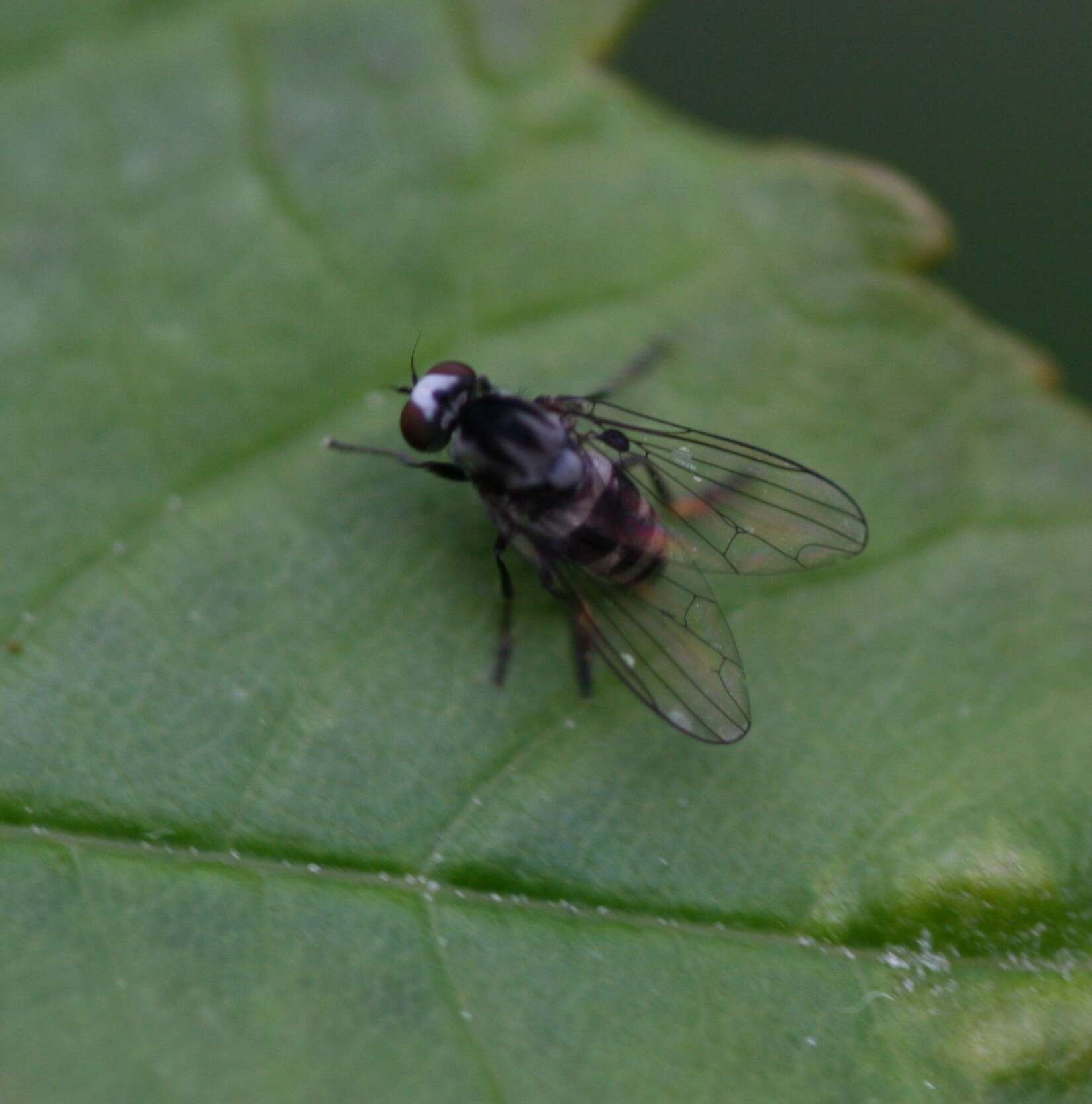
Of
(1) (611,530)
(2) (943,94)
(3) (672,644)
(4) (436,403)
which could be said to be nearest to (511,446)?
(4) (436,403)

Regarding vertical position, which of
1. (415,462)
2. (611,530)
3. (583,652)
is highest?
(415,462)

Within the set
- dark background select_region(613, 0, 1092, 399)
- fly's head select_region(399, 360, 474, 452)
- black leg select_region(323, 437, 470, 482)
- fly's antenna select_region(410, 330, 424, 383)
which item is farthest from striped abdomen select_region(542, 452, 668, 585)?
dark background select_region(613, 0, 1092, 399)

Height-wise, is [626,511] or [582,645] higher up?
[626,511]

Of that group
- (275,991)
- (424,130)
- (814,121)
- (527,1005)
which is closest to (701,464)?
(424,130)

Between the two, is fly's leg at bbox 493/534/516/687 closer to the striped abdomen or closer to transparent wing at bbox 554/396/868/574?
the striped abdomen

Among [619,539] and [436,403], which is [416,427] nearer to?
[436,403]

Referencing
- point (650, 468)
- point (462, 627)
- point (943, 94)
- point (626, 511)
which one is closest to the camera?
point (462, 627)

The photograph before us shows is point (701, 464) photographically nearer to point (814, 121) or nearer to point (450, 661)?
point (450, 661)

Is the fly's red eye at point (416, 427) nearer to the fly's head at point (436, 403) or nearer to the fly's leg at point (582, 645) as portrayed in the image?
the fly's head at point (436, 403)
